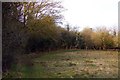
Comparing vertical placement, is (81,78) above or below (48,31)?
below

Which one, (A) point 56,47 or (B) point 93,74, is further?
(A) point 56,47

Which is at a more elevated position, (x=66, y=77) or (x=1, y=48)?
(x=1, y=48)

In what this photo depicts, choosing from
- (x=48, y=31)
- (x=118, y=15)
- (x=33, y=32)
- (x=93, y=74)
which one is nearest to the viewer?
(x=93, y=74)

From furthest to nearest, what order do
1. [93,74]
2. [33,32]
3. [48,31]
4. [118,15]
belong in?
[48,31], [33,32], [118,15], [93,74]

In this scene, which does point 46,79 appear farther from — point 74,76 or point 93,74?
point 93,74

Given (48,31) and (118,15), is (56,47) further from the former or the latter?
(118,15)

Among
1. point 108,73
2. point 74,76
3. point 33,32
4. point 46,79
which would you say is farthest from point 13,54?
point 33,32

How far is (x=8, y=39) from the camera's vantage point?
489 cm

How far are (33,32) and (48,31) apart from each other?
1.34m

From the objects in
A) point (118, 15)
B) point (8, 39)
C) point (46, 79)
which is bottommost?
point (46, 79)

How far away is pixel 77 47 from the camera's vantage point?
34.3 feet

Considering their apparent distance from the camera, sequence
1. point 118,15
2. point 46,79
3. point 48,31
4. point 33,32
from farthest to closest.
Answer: point 48,31, point 33,32, point 118,15, point 46,79

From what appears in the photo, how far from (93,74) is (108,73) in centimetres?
44

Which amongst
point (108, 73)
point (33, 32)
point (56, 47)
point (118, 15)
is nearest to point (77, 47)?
point (56, 47)
